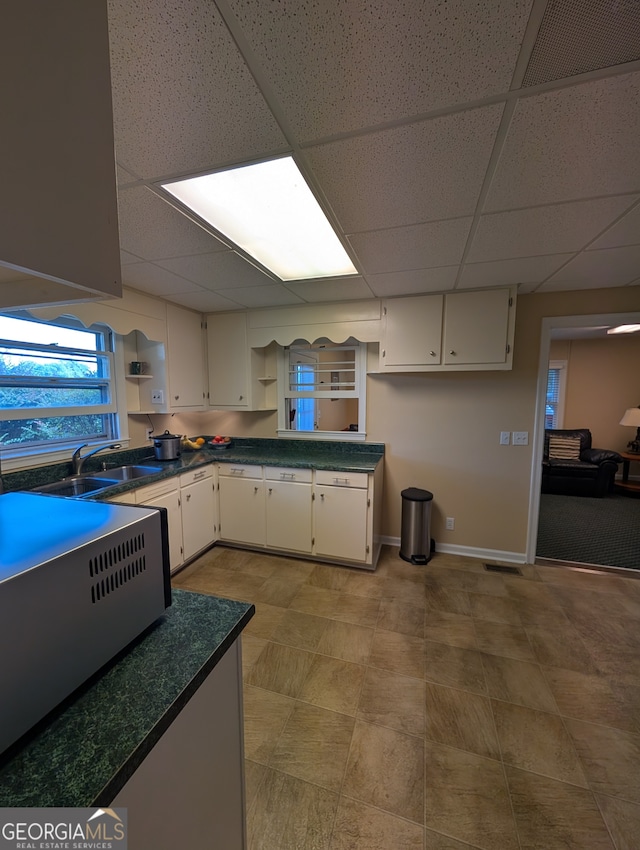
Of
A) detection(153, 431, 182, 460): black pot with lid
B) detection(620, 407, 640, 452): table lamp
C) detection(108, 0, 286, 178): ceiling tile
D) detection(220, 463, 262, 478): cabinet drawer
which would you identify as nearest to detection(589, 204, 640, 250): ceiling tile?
detection(108, 0, 286, 178): ceiling tile

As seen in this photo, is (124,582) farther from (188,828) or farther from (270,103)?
(270,103)

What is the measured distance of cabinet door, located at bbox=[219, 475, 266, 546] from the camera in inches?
123

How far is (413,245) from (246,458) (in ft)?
7.20

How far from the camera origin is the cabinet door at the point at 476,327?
2656 mm

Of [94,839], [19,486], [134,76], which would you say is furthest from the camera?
[19,486]

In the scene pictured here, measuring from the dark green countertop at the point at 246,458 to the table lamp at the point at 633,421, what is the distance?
168 inches

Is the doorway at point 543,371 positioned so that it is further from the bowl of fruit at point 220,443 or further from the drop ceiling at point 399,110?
the bowl of fruit at point 220,443

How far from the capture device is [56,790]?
1.66 ft

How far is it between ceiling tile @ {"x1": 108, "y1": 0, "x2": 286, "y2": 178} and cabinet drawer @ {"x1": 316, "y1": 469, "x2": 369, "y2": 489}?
2195mm

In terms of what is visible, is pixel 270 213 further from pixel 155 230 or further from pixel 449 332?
pixel 449 332

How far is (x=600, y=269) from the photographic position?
90.0 inches

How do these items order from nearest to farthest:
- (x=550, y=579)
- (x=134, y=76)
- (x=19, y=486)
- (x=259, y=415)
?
1. (x=134, y=76)
2. (x=19, y=486)
3. (x=550, y=579)
4. (x=259, y=415)

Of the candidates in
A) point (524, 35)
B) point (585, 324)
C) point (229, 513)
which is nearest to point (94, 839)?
A: point (524, 35)

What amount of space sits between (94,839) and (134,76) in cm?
161
